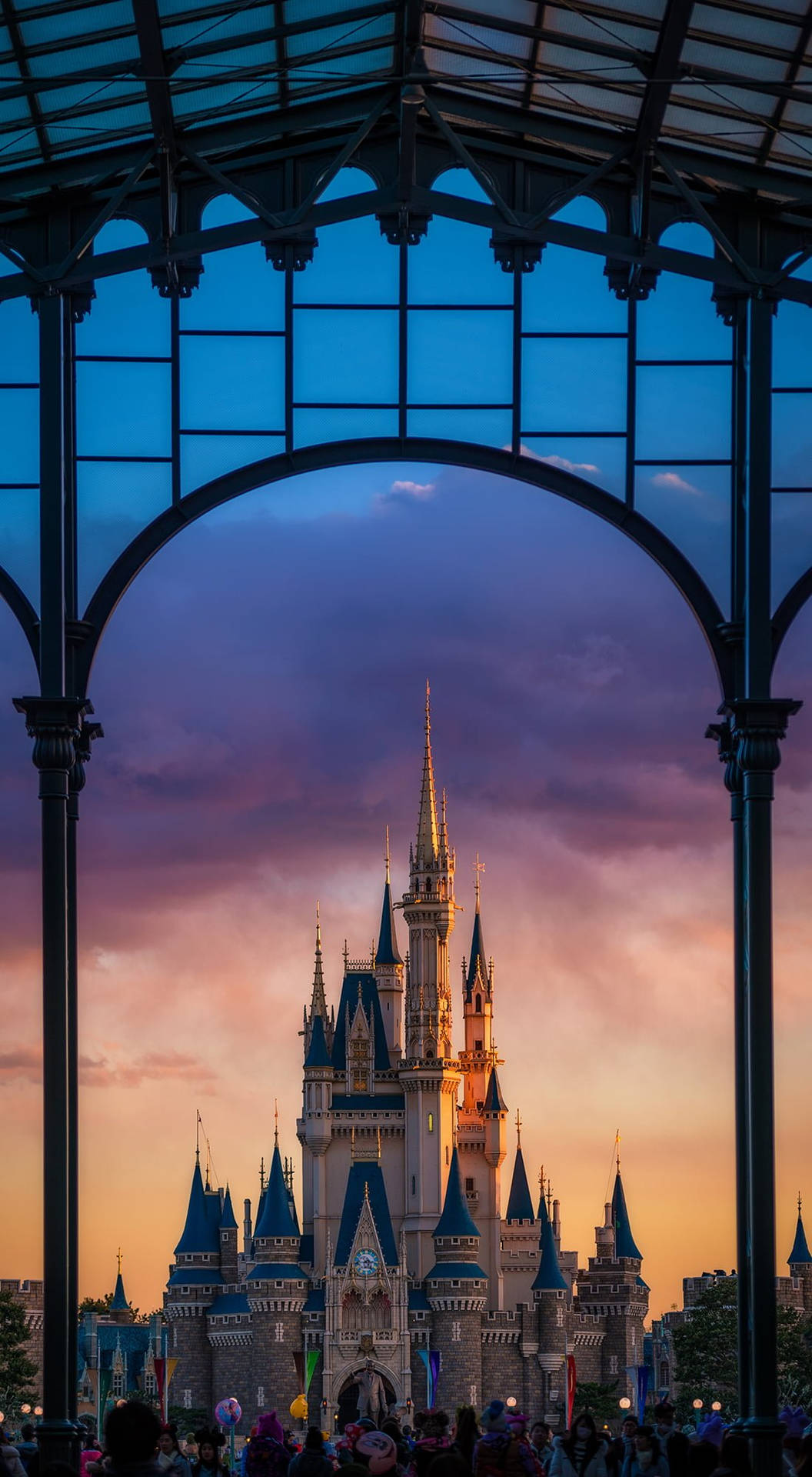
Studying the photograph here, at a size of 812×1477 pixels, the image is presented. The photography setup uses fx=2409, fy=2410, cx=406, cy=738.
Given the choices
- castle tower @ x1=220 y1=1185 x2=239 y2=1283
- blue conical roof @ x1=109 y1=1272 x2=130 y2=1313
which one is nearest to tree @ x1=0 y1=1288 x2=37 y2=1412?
castle tower @ x1=220 y1=1185 x2=239 y2=1283

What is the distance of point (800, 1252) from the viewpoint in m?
116

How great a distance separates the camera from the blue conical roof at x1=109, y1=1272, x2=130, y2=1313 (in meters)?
140

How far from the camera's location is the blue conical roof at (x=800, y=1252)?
116 m

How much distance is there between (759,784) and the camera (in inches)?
645

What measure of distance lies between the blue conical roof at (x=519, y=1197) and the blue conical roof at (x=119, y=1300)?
27.5 metres

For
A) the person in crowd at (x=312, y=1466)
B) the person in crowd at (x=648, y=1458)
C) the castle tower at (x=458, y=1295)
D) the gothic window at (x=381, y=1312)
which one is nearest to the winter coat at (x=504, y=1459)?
the person in crowd at (x=648, y=1458)

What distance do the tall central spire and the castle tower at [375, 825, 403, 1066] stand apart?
3.77 m

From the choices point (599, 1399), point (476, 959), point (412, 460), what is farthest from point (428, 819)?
point (412, 460)

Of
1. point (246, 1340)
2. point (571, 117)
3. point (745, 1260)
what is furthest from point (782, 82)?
point (246, 1340)

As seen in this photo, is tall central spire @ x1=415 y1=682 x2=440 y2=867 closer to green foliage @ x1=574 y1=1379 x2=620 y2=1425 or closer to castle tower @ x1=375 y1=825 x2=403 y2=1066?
castle tower @ x1=375 y1=825 x2=403 y2=1066

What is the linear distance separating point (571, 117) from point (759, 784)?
4883mm

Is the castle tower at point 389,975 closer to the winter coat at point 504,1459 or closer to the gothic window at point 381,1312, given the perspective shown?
the gothic window at point 381,1312

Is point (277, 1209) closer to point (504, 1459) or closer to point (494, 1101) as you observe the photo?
point (494, 1101)

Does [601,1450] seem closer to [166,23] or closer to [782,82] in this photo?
[782,82]
